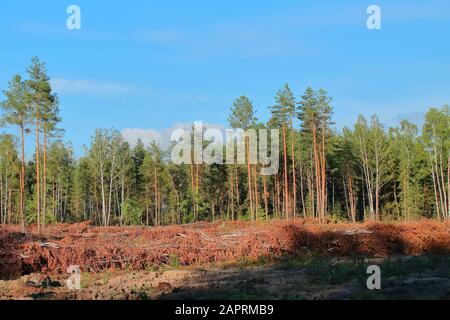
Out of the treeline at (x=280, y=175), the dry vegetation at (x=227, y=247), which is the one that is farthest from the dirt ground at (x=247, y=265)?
the treeline at (x=280, y=175)

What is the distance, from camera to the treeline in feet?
170

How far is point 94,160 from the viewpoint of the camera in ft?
211

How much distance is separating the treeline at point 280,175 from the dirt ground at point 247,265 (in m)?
29.7

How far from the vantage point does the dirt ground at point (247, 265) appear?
10.4 metres

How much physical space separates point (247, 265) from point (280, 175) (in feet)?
155

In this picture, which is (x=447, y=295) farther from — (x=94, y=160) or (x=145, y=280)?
(x=94, y=160)

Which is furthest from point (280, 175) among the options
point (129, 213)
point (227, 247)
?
point (227, 247)

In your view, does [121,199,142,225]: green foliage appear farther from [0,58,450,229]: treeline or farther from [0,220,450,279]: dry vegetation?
[0,220,450,279]: dry vegetation

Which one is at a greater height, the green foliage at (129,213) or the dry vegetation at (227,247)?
the dry vegetation at (227,247)

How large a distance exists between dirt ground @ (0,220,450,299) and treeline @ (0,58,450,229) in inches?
1167

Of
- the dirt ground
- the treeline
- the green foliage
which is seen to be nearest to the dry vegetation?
the dirt ground

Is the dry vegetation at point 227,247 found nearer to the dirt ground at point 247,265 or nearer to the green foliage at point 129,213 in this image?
the dirt ground at point 247,265
